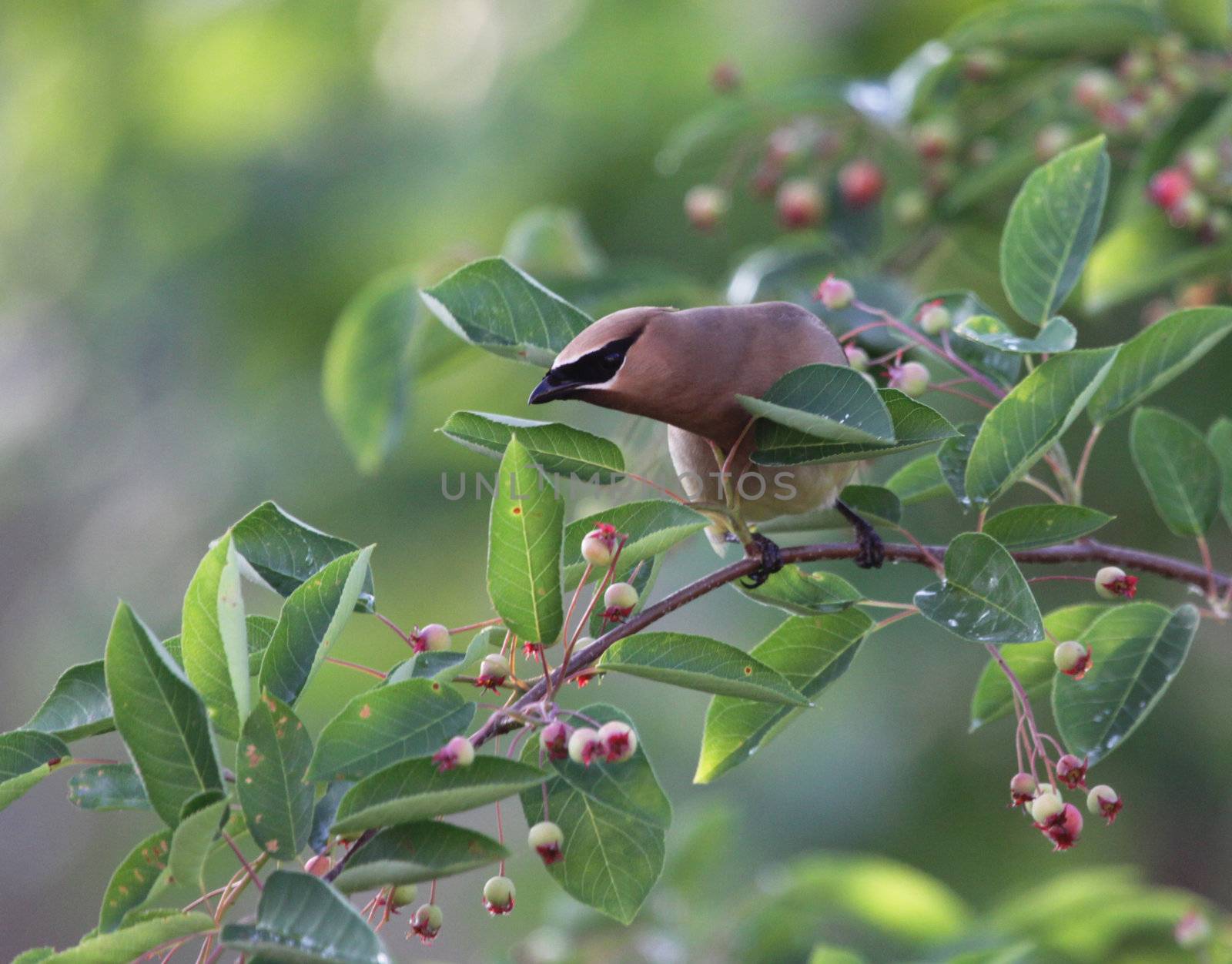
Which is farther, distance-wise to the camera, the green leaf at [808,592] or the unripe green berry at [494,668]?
the green leaf at [808,592]

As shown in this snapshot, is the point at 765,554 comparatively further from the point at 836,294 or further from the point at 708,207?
the point at 708,207

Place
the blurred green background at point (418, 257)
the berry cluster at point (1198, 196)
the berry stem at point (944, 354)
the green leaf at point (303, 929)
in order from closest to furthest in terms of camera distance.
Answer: the green leaf at point (303, 929) → the berry stem at point (944, 354) → the berry cluster at point (1198, 196) → the blurred green background at point (418, 257)

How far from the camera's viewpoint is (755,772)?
19.1 ft

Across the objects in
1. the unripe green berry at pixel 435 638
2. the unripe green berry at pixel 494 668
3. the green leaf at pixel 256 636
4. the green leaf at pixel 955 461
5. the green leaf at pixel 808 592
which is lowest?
the green leaf at pixel 808 592

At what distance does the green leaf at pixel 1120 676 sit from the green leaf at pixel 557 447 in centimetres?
61

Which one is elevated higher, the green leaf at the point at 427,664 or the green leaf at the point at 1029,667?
the green leaf at the point at 427,664

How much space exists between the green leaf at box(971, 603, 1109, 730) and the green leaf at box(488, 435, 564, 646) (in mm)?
658

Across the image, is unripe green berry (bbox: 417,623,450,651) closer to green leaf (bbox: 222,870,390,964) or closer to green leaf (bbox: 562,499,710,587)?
green leaf (bbox: 562,499,710,587)

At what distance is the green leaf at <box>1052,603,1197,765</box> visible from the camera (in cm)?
156

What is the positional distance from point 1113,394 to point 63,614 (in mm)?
6139

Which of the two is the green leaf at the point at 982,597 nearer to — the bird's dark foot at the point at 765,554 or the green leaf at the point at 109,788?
the bird's dark foot at the point at 765,554

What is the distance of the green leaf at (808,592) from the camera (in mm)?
1545

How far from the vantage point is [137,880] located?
1.25 meters

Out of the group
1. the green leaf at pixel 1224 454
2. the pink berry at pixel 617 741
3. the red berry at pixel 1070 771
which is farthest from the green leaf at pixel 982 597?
the green leaf at pixel 1224 454
